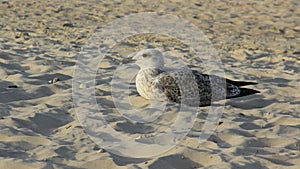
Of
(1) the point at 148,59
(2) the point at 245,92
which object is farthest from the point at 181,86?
(2) the point at 245,92

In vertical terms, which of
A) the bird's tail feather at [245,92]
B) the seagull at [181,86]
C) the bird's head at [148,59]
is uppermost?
the bird's head at [148,59]

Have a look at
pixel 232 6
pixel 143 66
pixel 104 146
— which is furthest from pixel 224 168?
pixel 232 6

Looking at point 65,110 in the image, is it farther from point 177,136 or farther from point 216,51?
point 216,51

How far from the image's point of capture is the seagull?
6.20 m

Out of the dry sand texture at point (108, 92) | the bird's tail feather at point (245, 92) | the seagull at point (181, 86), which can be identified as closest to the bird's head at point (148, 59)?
the seagull at point (181, 86)

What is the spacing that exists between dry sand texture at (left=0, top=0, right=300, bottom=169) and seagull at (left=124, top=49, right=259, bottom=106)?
18 centimetres

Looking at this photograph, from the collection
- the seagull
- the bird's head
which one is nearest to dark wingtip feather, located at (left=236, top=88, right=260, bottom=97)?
the seagull

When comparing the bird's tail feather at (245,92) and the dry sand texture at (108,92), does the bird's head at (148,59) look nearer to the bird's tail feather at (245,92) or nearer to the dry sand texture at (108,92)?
the dry sand texture at (108,92)

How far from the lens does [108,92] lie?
6578mm

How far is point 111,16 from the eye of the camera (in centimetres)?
1301

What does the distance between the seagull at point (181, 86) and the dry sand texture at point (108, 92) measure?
18 cm

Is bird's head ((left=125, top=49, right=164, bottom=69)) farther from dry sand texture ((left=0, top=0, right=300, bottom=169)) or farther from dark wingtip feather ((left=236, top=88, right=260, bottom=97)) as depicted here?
dark wingtip feather ((left=236, top=88, right=260, bottom=97))

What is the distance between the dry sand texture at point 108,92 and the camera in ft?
14.8

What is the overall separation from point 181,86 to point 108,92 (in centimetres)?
104
